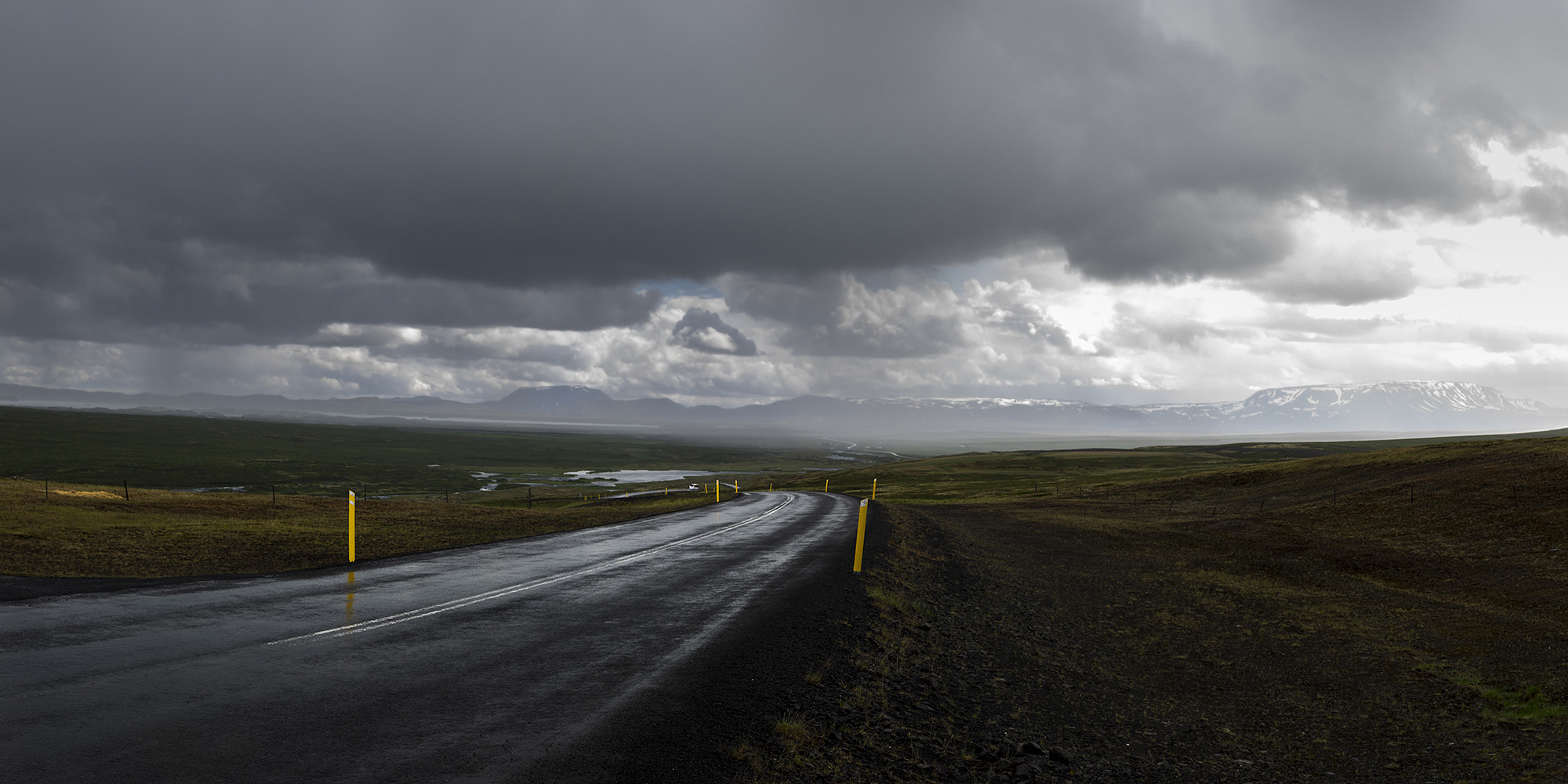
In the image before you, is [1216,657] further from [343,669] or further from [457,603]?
[343,669]

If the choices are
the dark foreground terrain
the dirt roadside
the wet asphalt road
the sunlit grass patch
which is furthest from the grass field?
the sunlit grass patch

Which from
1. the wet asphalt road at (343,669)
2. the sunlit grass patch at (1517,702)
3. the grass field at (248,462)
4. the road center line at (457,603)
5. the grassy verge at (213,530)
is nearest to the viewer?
the wet asphalt road at (343,669)

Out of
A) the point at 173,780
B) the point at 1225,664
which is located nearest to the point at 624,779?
the point at 173,780

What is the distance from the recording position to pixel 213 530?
21172mm

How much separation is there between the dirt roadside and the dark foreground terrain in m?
0.05

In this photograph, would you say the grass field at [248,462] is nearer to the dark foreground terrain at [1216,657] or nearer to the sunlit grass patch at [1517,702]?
the dark foreground terrain at [1216,657]

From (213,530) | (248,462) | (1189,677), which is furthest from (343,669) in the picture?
(248,462)

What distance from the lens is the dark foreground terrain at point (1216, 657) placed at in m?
8.66

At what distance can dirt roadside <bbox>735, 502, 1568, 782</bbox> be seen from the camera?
8.45m

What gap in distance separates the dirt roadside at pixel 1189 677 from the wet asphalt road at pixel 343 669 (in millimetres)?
2479

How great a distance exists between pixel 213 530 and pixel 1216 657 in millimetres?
26232

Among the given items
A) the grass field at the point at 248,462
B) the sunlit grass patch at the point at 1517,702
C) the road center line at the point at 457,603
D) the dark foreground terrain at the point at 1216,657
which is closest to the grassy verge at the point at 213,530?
the road center line at the point at 457,603

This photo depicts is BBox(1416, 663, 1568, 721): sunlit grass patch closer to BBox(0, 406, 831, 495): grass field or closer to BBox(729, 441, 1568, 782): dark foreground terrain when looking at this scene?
BBox(729, 441, 1568, 782): dark foreground terrain

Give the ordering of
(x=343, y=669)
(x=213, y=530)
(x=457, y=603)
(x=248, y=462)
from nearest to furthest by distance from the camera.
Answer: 1. (x=343, y=669)
2. (x=457, y=603)
3. (x=213, y=530)
4. (x=248, y=462)
